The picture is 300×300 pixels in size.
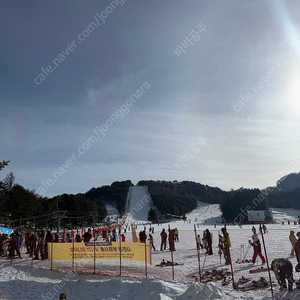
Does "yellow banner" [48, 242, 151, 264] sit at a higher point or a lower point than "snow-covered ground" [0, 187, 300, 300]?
higher

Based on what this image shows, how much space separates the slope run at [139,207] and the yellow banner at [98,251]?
9558 cm

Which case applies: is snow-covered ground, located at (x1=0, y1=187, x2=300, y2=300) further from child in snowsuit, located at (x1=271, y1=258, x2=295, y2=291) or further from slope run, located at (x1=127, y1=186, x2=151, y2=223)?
slope run, located at (x1=127, y1=186, x2=151, y2=223)

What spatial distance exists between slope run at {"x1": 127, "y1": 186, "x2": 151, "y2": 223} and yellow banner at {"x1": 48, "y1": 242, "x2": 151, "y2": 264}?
3763 inches

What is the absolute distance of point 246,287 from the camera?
27.4ft

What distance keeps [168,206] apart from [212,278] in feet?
476

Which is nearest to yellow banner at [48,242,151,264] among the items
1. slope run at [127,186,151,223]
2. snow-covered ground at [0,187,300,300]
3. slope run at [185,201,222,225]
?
snow-covered ground at [0,187,300,300]

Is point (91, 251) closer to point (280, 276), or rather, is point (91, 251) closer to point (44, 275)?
point (44, 275)

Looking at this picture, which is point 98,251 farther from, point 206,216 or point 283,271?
point 206,216

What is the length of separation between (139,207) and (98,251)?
453 ft

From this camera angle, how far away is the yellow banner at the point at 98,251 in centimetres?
1232

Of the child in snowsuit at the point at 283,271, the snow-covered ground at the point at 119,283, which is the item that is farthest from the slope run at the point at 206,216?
the child in snowsuit at the point at 283,271

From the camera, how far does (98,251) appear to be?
40.7ft

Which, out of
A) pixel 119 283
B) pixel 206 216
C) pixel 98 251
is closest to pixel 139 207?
pixel 206 216

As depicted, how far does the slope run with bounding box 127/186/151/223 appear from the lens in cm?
11810
